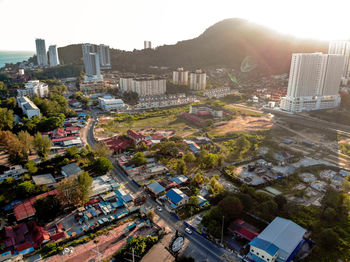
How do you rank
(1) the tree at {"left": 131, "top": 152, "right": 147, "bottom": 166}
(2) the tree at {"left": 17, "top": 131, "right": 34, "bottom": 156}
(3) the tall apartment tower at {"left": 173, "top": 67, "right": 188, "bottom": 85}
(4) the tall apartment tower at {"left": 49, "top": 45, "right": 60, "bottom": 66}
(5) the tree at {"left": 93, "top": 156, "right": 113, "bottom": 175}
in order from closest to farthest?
(5) the tree at {"left": 93, "top": 156, "right": 113, "bottom": 175} → (1) the tree at {"left": 131, "top": 152, "right": 147, "bottom": 166} → (2) the tree at {"left": 17, "top": 131, "right": 34, "bottom": 156} → (3) the tall apartment tower at {"left": 173, "top": 67, "right": 188, "bottom": 85} → (4) the tall apartment tower at {"left": 49, "top": 45, "right": 60, "bottom": 66}

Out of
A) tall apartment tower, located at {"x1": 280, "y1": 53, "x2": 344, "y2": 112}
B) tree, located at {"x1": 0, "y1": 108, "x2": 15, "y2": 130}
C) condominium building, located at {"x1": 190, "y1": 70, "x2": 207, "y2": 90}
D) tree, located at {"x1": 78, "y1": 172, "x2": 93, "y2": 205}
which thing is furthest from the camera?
condominium building, located at {"x1": 190, "y1": 70, "x2": 207, "y2": 90}

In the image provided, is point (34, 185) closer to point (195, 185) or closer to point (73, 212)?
point (73, 212)

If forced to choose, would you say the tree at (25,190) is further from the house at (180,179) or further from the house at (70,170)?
the house at (180,179)

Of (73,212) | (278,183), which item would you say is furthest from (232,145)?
(73,212)

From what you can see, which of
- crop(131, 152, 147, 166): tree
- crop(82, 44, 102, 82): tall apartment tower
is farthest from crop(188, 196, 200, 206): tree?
crop(82, 44, 102, 82): tall apartment tower

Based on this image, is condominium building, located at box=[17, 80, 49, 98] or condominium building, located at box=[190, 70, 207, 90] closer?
condominium building, located at box=[17, 80, 49, 98]

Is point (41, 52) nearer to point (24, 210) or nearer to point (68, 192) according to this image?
point (24, 210)

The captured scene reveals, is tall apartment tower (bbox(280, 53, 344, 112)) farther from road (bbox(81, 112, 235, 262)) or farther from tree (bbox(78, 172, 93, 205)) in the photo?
tree (bbox(78, 172, 93, 205))

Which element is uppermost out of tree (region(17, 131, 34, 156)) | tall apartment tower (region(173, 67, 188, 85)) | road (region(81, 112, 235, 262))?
tall apartment tower (region(173, 67, 188, 85))
